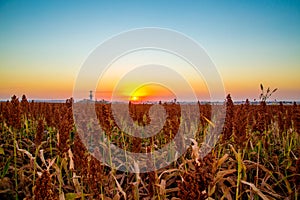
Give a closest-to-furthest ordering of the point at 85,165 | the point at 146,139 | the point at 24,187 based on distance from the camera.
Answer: the point at 85,165 < the point at 24,187 < the point at 146,139

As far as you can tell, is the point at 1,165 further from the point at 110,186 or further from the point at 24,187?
the point at 110,186

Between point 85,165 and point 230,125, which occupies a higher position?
point 230,125

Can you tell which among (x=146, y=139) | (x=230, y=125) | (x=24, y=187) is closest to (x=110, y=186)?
(x=24, y=187)

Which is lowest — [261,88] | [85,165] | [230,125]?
[85,165]

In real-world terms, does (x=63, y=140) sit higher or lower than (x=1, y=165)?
higher

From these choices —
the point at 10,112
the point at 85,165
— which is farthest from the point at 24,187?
the point at 85,165

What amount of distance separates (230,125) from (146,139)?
11.0 ft

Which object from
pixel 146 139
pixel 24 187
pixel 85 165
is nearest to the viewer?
pixel 85 165

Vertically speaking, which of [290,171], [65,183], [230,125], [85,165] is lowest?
[65,183]

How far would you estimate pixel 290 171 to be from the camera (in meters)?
4.01

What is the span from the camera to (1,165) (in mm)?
4234

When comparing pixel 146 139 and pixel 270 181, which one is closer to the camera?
pixel 270 181

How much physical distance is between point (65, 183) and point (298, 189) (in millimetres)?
3038

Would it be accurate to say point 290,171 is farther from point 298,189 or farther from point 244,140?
point 244,140
